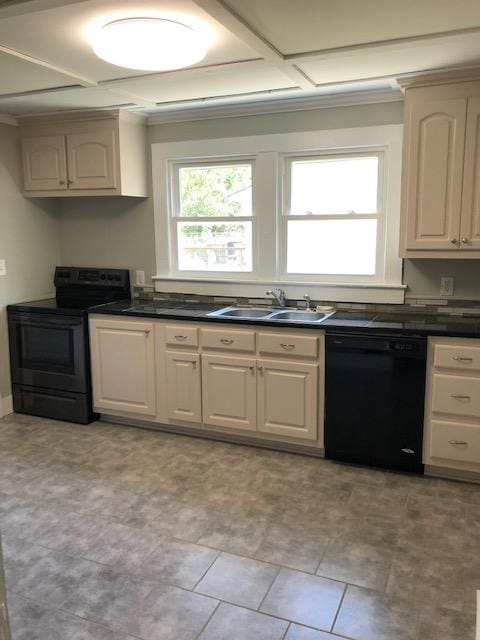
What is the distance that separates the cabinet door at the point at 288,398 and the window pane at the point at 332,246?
85cm

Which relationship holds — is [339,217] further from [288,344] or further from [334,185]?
[288,344]

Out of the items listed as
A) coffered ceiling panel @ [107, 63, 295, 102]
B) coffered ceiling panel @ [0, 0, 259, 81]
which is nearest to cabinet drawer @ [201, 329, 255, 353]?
coffered ceiling panel @ [107, 63, 295, 102]

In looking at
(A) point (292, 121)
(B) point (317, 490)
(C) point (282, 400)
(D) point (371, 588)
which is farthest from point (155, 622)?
(A) point (292, 121)

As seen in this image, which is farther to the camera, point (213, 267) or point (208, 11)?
point (213, 267)

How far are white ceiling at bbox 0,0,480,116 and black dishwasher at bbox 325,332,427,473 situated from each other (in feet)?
4.83

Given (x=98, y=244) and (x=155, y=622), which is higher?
(x=98, y=244)

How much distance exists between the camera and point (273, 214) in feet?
12.9

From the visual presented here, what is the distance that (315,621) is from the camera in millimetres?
2066

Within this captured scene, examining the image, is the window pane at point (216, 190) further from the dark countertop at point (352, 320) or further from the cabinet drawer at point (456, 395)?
the cabinet drawer at point (456, 395)

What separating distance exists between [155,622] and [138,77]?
2.64 m

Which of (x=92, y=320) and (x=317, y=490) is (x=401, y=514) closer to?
(x=317, y=490)

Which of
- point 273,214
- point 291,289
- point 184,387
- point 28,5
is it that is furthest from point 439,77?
point 184,387

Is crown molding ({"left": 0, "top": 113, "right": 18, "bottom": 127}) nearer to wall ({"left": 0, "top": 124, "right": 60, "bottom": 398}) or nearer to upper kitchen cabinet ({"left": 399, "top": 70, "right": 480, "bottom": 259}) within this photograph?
wall ({"left": 0, "top": 124, "right": 60, "bottom": 398})

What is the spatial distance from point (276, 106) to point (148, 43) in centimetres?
158
